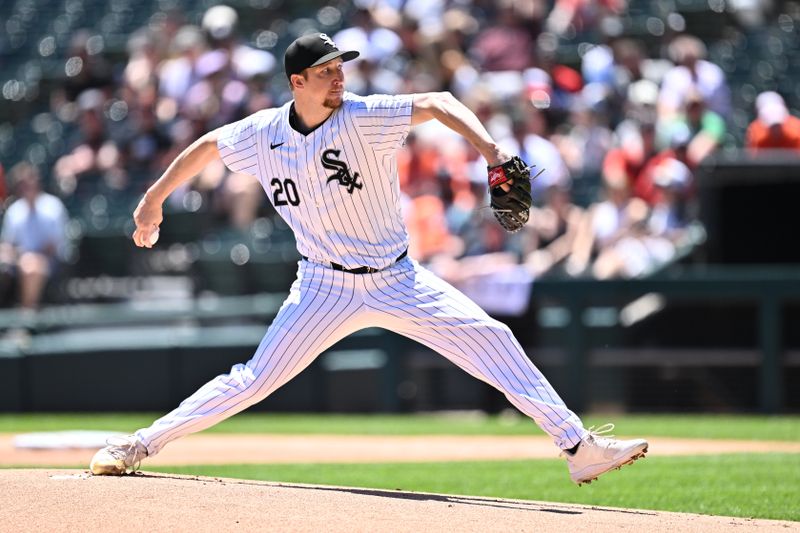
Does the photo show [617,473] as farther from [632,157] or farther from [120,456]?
[632,157]

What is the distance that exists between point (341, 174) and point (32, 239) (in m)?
8.27

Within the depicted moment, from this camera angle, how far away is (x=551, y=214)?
38.8 feet

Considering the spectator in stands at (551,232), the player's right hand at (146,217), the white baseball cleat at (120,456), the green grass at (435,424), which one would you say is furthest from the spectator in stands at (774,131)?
the white baseball cleat at (120,456)

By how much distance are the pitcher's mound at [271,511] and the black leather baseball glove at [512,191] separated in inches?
44.8

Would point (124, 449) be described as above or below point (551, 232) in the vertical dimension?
below

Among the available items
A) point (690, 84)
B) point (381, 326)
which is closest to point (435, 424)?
point (690, 84)

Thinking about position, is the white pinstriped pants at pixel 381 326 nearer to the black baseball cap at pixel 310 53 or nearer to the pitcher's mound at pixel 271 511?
the pitcher's mound at pixel 271 511

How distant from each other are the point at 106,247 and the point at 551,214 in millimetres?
4707

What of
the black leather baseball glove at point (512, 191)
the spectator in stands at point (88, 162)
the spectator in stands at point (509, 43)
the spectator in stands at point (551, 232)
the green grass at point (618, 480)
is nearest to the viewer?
the black leather baseball glove at point (512, 191)

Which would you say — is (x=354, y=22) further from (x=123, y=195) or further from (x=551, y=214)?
(x=551, y=214)

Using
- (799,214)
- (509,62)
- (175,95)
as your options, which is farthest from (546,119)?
(175,95)

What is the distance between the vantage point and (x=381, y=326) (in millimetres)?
5820

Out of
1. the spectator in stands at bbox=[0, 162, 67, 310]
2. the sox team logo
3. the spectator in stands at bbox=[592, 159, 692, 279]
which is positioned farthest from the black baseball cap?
the spectator in stands at bbox=[0, 162, 67, 310]

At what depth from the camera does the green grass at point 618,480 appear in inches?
254
